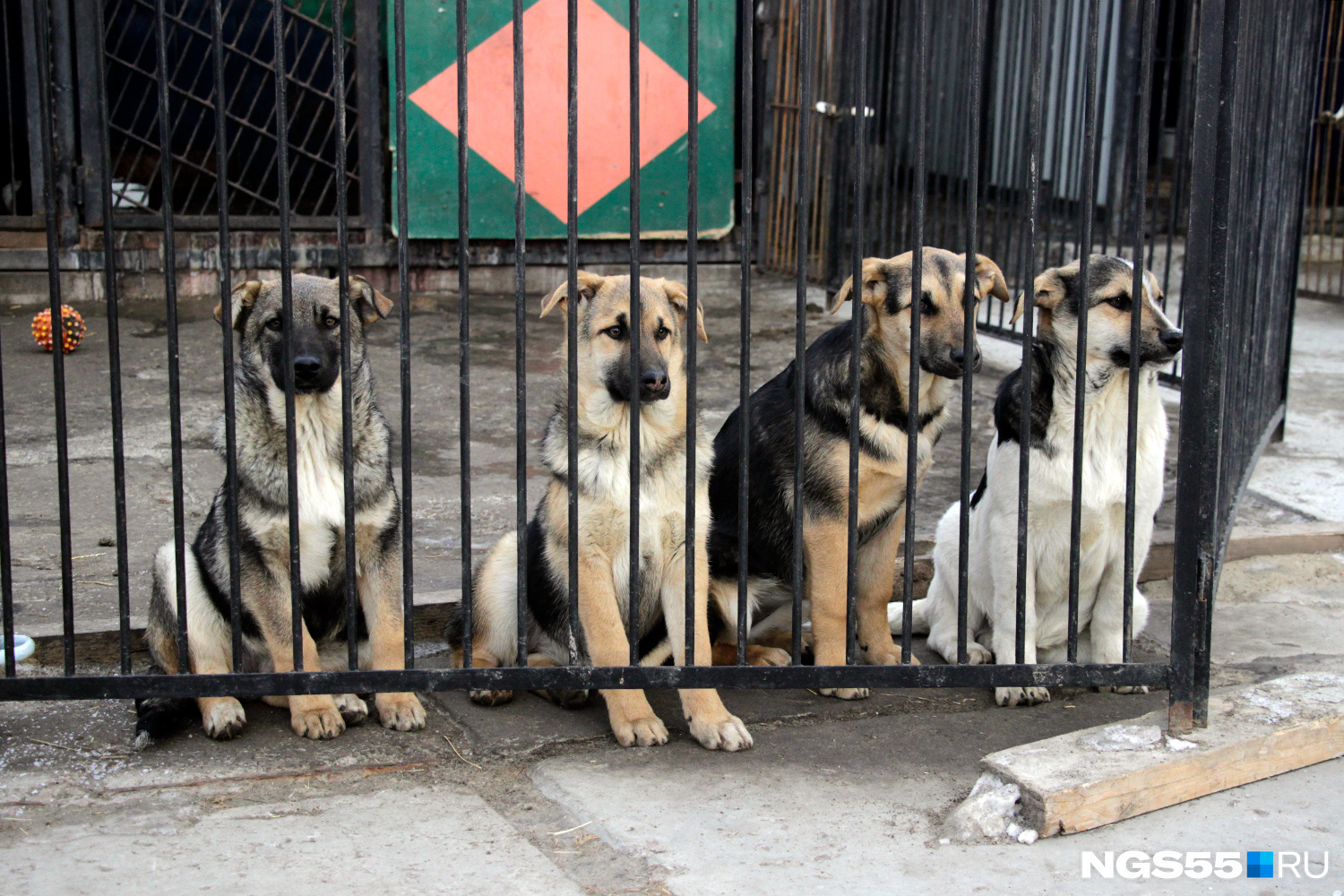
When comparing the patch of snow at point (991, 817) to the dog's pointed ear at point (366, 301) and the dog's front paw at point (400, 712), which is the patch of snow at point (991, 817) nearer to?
the dog's front paw at point (400, 712)

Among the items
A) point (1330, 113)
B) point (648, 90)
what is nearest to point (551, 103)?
point (648, 90)

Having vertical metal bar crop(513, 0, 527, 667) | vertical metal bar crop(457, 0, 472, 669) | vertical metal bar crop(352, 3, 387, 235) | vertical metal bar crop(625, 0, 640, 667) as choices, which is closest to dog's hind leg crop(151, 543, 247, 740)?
vertical metal bar crop(457, 0, 472, 669)

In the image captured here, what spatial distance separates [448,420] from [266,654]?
3528 millimetres

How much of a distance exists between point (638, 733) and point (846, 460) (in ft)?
Result: 3.74

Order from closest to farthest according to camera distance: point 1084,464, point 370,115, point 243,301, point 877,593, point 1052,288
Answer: point 243,301 < point 1084,464 < point 1052,288 < point 877,593 < point 370,115

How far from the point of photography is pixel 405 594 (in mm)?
3385

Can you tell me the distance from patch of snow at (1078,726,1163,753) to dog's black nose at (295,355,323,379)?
7.91 ft

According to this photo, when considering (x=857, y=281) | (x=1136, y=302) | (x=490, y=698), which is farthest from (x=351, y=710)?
(x=1136, y=302)

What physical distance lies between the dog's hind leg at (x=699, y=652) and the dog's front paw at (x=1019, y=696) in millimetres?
866

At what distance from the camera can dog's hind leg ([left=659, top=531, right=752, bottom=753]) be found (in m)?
3.57

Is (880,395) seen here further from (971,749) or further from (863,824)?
(863,824)

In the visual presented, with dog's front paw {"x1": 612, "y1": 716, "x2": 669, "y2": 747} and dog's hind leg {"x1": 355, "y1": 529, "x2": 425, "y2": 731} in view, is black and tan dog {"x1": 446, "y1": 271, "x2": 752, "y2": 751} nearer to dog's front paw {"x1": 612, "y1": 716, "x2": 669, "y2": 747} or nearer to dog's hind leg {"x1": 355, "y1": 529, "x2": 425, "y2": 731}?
dog's front paw {"x1": 612, "y1": 716, "x2": 669, "y2": 747}

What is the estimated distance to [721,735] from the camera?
11.7 ft

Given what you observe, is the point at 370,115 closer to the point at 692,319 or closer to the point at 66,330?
the point at 66,330
